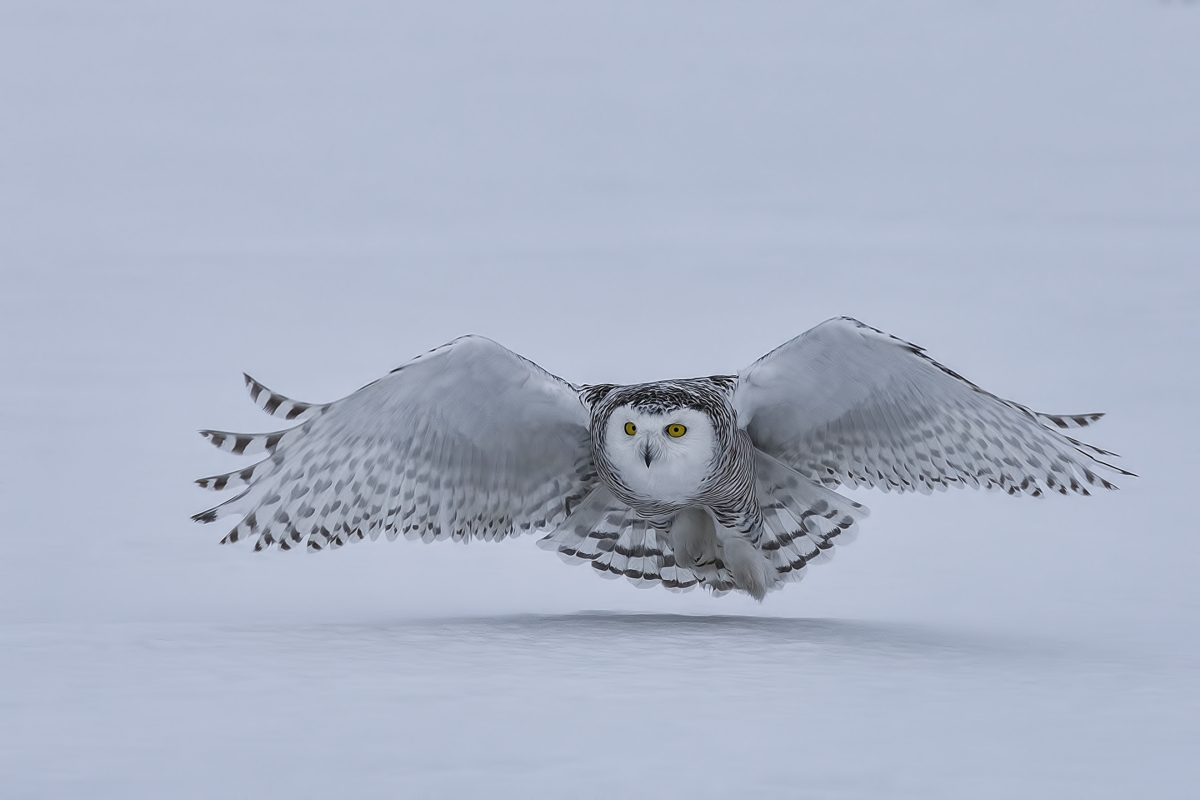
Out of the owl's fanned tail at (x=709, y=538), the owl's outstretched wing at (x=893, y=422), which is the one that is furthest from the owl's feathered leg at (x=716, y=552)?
the owl's outstretched wing at (x=893, y=422)

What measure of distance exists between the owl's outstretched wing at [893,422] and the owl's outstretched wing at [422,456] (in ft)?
2.36

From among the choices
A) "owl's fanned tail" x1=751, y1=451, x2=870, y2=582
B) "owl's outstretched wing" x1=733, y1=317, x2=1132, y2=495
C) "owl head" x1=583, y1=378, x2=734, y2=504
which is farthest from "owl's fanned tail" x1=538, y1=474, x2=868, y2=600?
"owl head" x1=583, y1=378, x2=734, y2=504

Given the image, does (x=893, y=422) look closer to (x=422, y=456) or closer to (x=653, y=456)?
(x=653, y=456)

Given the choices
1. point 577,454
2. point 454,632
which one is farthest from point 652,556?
point 454,632

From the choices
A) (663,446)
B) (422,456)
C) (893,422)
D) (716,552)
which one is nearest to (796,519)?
(716,552)

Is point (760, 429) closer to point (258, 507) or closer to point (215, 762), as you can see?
point (258, 507)

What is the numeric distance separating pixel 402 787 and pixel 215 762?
484 mm

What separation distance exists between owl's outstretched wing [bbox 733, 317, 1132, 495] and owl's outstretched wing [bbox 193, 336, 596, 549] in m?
0.72

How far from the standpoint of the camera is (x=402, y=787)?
10.2 ft

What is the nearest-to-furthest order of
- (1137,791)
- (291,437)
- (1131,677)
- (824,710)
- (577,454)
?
(1137,791) → (824,710) → (1131,677) → (291,437) → (577,454)

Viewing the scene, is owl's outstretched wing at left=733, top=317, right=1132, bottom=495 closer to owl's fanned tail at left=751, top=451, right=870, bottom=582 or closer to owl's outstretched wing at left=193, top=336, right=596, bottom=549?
owl's fanned tail at left=751, top=451, right=870, bottom=582

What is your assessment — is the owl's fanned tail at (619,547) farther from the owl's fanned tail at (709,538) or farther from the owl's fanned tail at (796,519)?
the owl's fanned tail at (796,519)

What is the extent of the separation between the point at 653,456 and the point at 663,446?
47 millimetres

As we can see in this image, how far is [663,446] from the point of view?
4629 mm
